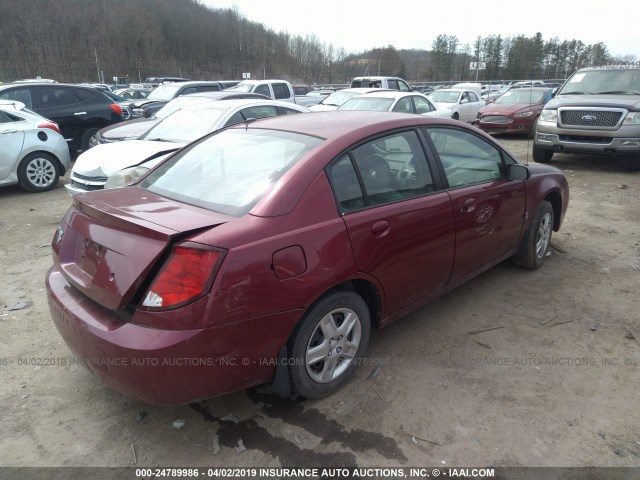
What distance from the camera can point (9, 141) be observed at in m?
7.38

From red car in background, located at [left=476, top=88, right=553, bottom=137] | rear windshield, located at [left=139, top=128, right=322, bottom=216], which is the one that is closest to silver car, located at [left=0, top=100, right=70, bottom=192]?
rear windshield, located at [left=139, top=128, right=322, bottom=216]

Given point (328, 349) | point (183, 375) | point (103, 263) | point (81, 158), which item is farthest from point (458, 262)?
point (81, 158)

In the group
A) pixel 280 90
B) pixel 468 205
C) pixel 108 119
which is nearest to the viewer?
pixel 468 205

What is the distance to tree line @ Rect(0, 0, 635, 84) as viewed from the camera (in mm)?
51719

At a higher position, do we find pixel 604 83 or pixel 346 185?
pixel 604 83

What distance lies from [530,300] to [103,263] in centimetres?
342

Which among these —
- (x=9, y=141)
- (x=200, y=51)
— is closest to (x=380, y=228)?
(x=9, y=141)

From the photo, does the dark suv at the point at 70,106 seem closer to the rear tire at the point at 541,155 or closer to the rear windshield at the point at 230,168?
the rear windshield at the point at 230,168

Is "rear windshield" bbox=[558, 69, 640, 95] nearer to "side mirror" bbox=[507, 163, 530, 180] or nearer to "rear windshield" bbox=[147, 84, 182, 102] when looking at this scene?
"side mirror" bbox=[507, 163, 530, 180]

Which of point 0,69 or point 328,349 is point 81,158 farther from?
point 0,69

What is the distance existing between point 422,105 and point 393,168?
9.23 metres

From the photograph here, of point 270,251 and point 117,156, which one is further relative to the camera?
Result: point 117,156

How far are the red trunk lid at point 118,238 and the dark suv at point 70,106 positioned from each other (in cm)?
899

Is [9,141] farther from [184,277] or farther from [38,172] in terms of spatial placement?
[184,277]
